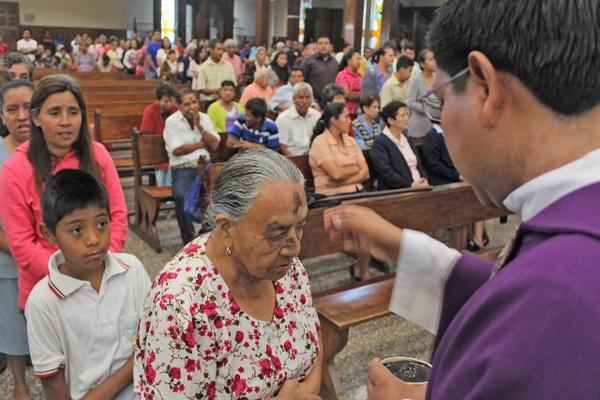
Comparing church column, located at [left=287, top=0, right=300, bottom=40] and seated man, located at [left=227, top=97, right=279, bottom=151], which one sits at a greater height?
church column, located at [left=287, top=0, right=300, bottom=40]

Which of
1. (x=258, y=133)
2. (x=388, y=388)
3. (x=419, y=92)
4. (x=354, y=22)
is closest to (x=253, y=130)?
(x=258, y=133)

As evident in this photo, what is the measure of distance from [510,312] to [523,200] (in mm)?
170

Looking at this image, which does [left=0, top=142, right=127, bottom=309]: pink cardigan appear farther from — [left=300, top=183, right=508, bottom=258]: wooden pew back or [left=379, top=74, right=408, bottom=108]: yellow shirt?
[left=379, top=74, right=408, bottom=108]: yellow shirt

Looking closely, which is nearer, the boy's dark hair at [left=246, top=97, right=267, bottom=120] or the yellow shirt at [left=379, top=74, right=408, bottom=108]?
the boy's dark hair at [left=246, top=97, right=267, bottom=120]

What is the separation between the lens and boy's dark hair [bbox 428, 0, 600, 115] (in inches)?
28.2

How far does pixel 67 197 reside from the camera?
1931mm

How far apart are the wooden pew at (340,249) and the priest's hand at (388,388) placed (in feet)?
4.99

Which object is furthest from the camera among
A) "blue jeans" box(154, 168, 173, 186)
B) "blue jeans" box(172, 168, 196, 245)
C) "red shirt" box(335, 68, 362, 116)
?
"red shirt" box(335, 68, 362, 116)

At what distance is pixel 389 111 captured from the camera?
4781 mm

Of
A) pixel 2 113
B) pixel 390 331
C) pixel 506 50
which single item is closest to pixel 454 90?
→ pixel 506 50

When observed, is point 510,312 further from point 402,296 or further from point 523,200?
point 402,296

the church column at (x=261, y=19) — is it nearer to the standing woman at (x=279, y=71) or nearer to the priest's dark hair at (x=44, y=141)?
the standing woman at (x=279, y=71)

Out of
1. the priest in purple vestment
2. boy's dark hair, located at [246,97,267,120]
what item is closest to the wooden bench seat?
boy's dark hair, located at [246,97,267,120]

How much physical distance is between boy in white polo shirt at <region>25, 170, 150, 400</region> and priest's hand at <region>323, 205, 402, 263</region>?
0.90m
